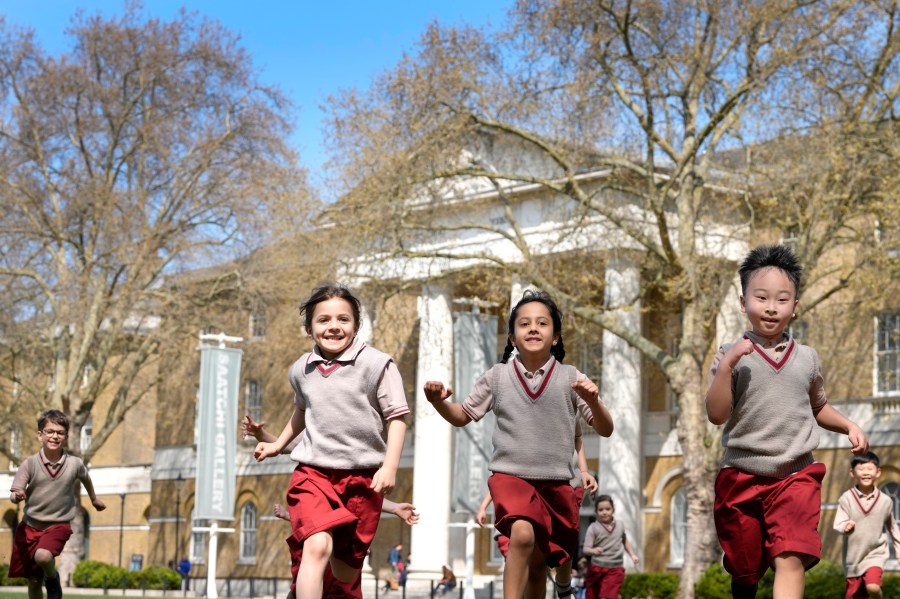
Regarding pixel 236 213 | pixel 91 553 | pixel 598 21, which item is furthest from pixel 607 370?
pixel 91 553

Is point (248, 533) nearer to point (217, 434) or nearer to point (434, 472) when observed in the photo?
point (434, 472)

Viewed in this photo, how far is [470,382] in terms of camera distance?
3647cm

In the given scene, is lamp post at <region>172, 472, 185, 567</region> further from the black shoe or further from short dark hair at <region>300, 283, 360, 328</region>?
short dark hair at <region>300, 283, 360, 328</region>

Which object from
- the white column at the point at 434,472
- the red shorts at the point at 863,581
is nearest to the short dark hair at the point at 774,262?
the red shorts at the point at 863,581

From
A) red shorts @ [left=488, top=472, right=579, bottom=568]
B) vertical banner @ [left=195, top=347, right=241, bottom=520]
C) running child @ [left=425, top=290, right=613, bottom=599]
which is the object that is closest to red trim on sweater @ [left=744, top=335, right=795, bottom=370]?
running child @ [left=425, top=290, right=613, bottom=599]

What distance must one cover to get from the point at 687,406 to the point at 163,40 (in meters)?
22.8

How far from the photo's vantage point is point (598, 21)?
97.8 ft

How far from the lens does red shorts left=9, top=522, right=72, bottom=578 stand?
1329 cm

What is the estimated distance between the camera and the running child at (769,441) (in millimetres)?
8156

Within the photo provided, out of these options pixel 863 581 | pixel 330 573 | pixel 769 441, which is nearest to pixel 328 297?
pixel 330 573

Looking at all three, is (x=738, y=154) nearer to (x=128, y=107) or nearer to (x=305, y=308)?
(x=128, y=107)

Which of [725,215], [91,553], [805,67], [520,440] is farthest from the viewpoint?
[91,553]

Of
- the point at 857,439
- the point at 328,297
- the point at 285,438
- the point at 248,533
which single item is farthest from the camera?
the point at 248,533

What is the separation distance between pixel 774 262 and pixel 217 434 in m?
30.3
